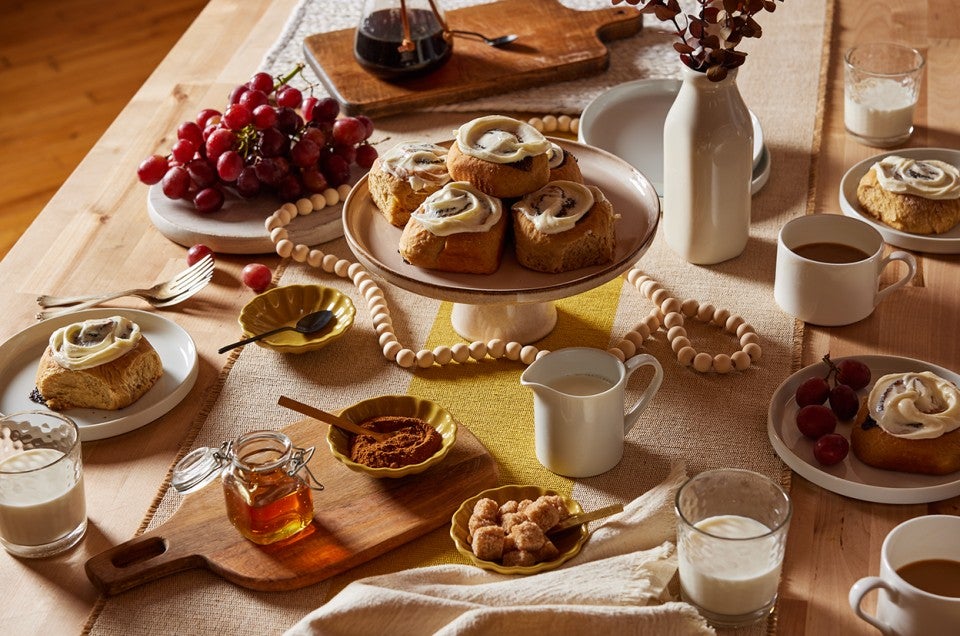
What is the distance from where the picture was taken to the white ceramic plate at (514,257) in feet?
4.89

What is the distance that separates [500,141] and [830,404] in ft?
1.89

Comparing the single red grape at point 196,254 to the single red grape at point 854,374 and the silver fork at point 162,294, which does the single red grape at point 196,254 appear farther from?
the single red grape at point 854,374

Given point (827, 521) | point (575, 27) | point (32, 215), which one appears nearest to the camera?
point (827, 521)

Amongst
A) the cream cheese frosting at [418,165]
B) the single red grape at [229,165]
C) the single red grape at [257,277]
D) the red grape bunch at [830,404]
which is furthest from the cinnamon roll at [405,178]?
the red grape bunch at [830,404]

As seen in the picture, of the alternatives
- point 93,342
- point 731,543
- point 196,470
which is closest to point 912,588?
point 731,543

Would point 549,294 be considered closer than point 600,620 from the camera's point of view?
No

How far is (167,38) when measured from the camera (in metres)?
4.05

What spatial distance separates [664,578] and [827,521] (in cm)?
25

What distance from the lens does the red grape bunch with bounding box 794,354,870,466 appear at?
4.59 ft

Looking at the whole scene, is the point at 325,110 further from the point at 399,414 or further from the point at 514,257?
the point at 399,414

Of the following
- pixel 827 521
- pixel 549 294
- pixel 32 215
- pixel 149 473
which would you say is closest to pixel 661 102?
pixel 549 294

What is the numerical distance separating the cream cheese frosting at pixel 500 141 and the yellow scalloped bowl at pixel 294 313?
0.34m

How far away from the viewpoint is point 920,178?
1828 mm

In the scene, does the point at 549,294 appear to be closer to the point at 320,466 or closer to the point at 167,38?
the point at 320,466
